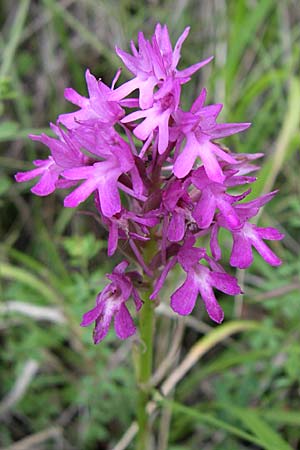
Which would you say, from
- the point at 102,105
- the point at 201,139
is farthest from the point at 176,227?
the point at 102,105

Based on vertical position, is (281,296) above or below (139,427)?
below

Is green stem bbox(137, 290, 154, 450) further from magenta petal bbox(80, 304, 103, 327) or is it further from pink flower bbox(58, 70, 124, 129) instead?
pink flower bbox(58, 70, 124, 129)

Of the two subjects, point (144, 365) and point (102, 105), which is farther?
point (144, 365)

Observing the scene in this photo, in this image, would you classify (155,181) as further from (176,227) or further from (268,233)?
(268,233)

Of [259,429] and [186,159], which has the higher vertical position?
[186,159]

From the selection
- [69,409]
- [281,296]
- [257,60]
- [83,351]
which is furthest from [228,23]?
[69,409]

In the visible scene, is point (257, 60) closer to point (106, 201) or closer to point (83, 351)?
point (83, 351)

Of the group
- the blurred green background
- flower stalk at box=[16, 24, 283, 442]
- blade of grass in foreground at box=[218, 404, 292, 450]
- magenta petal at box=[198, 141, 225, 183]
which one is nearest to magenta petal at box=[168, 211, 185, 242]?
flower stalk at box=[16, 24, 283, 442]
